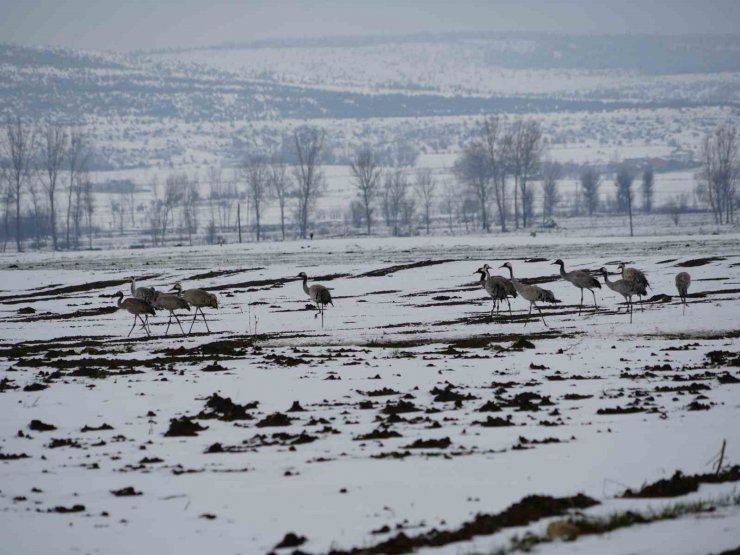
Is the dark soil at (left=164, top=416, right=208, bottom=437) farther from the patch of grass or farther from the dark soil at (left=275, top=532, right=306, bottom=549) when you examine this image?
the patch of grass

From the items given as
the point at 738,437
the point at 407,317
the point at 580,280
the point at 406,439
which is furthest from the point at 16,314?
the point at 738,437

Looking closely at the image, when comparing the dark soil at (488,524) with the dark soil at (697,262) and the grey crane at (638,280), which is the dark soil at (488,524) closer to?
the grey crane at (638,280)

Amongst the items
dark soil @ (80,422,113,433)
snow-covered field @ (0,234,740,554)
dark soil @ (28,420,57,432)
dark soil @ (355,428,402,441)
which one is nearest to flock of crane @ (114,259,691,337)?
snow-covered field @ (0,234,740,554)

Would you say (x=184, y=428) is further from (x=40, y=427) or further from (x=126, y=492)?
(x=126, y=492)

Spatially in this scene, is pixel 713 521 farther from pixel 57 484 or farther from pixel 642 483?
pixel 57 484

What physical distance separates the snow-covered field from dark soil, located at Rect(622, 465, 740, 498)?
185 mm

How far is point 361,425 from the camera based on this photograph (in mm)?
16906

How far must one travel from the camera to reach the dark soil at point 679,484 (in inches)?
465

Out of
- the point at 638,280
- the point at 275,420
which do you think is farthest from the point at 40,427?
the point at 638,280

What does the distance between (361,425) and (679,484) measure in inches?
238

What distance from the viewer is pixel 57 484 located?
13.6 metres

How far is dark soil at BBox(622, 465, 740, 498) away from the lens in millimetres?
11818

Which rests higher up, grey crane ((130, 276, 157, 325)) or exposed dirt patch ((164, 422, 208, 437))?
grey crane ((130, 276, 157, 325))

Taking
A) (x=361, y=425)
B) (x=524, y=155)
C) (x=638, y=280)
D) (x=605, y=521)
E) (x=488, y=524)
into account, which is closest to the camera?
(x=605, y=521)
